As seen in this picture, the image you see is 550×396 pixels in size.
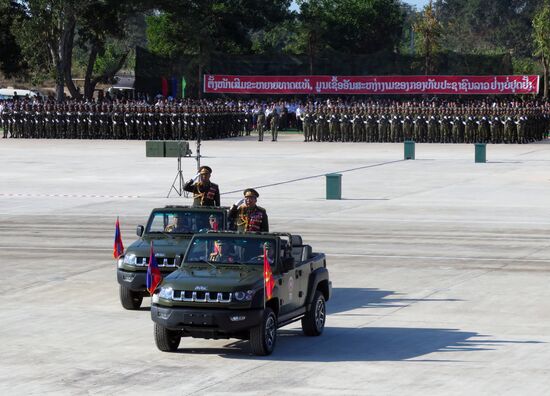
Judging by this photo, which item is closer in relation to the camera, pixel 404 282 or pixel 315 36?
pixel 404 282

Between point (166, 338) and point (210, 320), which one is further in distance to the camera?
point (166, 338)

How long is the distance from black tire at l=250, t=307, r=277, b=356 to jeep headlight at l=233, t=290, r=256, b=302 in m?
0.25

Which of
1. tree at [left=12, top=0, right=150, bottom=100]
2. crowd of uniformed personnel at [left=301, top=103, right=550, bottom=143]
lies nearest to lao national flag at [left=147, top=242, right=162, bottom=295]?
crowd of uniformed personnel at [left=301, top=103, right=550, bottom=143]

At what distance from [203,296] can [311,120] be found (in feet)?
171

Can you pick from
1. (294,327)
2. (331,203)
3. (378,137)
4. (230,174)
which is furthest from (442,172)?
(294,327)

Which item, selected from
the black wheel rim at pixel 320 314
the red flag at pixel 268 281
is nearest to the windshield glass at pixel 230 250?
the red flag at pixel 268 281

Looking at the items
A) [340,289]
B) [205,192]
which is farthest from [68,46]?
[340,289]

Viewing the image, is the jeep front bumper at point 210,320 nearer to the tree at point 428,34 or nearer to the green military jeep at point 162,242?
the green military jeep at point 162,242

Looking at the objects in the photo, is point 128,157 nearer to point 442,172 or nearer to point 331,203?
point 442,172

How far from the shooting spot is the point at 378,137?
65.8 m

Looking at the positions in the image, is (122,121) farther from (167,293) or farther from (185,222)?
(167,293)

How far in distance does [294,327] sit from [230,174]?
1108 inches

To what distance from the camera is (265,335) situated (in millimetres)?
14469

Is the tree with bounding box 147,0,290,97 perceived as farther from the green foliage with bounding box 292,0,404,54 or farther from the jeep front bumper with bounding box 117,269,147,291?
the jeep front bumper with bounding box 117,269,147,291
